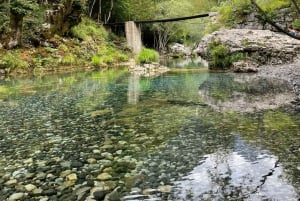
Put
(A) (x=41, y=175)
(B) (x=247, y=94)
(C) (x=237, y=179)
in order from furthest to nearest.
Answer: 1. (B) (x=247, y=94)
2. (A) (x=41, y=175)
3. (C) (x=237, y=179)

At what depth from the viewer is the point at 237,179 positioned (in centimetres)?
460

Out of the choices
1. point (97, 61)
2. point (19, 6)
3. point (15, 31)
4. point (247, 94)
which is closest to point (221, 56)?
point (247, 94)

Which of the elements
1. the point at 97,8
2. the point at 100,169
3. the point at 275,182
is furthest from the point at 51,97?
the point at 97,8

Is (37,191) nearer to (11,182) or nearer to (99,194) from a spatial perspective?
(11,182)

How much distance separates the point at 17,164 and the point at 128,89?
29.2ft

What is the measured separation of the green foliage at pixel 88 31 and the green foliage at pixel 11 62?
8.86m

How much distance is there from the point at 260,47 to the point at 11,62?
14.6 m

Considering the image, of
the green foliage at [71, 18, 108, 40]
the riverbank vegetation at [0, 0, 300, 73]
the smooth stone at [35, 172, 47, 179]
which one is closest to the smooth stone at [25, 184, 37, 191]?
the smooth stone at [35, 172, 47, 179]

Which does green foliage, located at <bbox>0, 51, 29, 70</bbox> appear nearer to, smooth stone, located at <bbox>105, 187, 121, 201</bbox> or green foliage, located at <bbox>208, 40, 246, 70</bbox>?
A: green foliage, located at <bbox>208, 40, 246, 70</bbox>

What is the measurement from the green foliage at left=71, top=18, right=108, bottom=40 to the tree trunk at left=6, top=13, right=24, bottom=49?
24.1 ft

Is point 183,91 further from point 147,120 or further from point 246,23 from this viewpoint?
point 246,23

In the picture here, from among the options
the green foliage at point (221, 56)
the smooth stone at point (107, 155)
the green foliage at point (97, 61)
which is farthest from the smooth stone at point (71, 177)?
the green foliage at point (97, 61)

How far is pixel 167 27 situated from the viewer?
5016 centimetres

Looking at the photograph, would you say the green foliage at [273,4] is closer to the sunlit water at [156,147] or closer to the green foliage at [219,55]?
the green foliage at [219,55]
